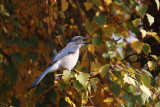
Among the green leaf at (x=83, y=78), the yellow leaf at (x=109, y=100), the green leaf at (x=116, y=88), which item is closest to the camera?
the green leaf at (x=83, y=78)

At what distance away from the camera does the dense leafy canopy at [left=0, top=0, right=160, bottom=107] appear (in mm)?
2922

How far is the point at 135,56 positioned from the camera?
3455mm

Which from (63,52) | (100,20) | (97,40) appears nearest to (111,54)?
(97,40)

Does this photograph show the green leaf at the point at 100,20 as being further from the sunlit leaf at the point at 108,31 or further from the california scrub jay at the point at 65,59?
the california scrub jay at the point at 65,59

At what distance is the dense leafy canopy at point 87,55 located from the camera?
292cm

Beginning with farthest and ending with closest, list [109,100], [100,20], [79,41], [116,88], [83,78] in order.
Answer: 1. [79,41]
2. [100,20]
3. [109,100]
4. [116,88]
5. [83,78]

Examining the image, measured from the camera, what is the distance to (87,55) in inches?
143

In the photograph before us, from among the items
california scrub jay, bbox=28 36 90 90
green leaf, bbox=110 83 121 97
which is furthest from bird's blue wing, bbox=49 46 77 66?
green leaf, bbox=110 83 121 97

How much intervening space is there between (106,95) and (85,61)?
1.43 feet

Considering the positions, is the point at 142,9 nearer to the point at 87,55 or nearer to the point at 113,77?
the point at 113,77

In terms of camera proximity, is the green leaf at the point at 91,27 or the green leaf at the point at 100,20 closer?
the green leaf at the point at 100,20

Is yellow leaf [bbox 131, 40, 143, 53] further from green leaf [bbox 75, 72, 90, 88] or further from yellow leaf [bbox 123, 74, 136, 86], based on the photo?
green leaf [bbox 75, 72, 90, 88]

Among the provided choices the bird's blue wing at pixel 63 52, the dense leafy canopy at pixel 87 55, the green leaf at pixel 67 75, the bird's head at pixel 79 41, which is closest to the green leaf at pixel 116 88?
the dense leafy canopy at pixel 87 55

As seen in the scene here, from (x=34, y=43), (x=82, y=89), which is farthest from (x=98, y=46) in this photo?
(x=34, y=43)
